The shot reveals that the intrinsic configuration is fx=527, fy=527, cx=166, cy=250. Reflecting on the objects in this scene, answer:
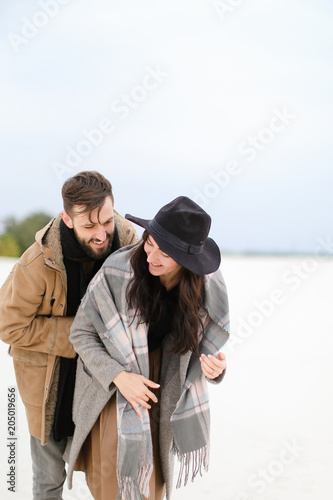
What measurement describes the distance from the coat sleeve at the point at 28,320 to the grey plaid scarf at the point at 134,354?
0.20 meters

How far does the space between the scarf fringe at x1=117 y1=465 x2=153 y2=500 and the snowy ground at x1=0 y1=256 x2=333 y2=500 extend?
97cm

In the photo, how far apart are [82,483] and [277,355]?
255cm

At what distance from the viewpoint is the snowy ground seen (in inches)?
109

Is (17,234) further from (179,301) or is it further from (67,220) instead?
(179,301)

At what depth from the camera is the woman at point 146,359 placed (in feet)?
5.40

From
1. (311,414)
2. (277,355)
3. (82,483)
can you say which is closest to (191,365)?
(82,483)

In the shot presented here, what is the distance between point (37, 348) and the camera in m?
1.87

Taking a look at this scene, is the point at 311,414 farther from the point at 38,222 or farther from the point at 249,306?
the point at 38,222

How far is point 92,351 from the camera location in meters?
1.67

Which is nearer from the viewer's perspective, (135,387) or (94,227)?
(135,387)

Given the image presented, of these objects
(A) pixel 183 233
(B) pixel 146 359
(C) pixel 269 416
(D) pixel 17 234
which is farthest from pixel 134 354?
(D) pixel 17 234

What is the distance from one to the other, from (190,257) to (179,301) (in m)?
0.17

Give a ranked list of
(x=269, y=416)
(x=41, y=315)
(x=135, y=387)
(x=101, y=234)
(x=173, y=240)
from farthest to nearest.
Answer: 1. (x=269, y=416)
2. (x=41, y=315)
3. (x=101, y=234)
4. (x=135, y=387)
5. (x=173, y=240)

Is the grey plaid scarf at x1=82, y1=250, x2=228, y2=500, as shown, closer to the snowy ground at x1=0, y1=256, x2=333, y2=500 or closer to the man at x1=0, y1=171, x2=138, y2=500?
A: the man at x1=0, y1=171, x2=138, y2=500
